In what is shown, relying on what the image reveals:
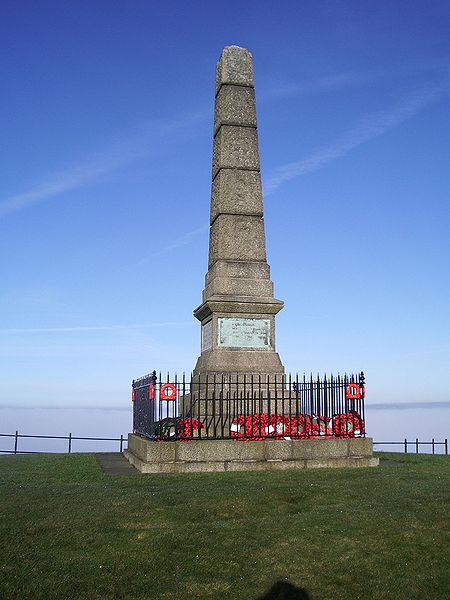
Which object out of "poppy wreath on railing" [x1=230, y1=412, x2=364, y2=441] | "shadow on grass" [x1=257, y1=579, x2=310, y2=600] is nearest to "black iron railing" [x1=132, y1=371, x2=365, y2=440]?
"poppy wreath on railing" [x1=230, y1=412, x2=364, y2=441]

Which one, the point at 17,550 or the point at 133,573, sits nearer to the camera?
the point at 133,573

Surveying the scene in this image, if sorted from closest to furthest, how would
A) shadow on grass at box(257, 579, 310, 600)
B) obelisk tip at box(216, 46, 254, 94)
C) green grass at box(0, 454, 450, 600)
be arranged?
shadow on grass at box(257, 579, 310, 600) → green grass at box(0, 454, 450, 600) → obelisk tip at box(216, 46, 254, 94)

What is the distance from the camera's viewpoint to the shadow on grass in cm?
594

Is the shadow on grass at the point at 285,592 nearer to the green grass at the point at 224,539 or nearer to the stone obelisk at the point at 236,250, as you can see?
the green grass at the point at 224,539

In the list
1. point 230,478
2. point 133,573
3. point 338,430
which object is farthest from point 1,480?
point 338,430

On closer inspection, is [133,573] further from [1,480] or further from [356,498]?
[1,480]

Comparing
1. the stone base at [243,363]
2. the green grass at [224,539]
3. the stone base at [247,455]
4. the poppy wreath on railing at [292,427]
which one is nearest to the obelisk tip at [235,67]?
the stone base at [243,363]

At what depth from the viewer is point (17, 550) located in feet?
23.1

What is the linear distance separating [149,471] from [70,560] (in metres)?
5.80

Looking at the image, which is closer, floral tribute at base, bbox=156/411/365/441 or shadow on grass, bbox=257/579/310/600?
shadow on grass, bbox=257/579/310/600

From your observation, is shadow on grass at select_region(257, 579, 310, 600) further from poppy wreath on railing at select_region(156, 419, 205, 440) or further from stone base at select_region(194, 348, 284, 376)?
stone base at select_region(194, 348, 284, 376)

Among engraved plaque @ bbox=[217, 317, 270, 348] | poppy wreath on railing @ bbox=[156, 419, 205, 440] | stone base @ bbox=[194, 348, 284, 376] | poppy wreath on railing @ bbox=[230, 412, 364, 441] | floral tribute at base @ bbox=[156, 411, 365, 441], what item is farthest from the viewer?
engraved plaque @ bbox=[217, 317, 270, 348]

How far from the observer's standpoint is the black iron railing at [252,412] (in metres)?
13.6

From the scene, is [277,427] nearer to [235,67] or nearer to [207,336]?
[207,336]
